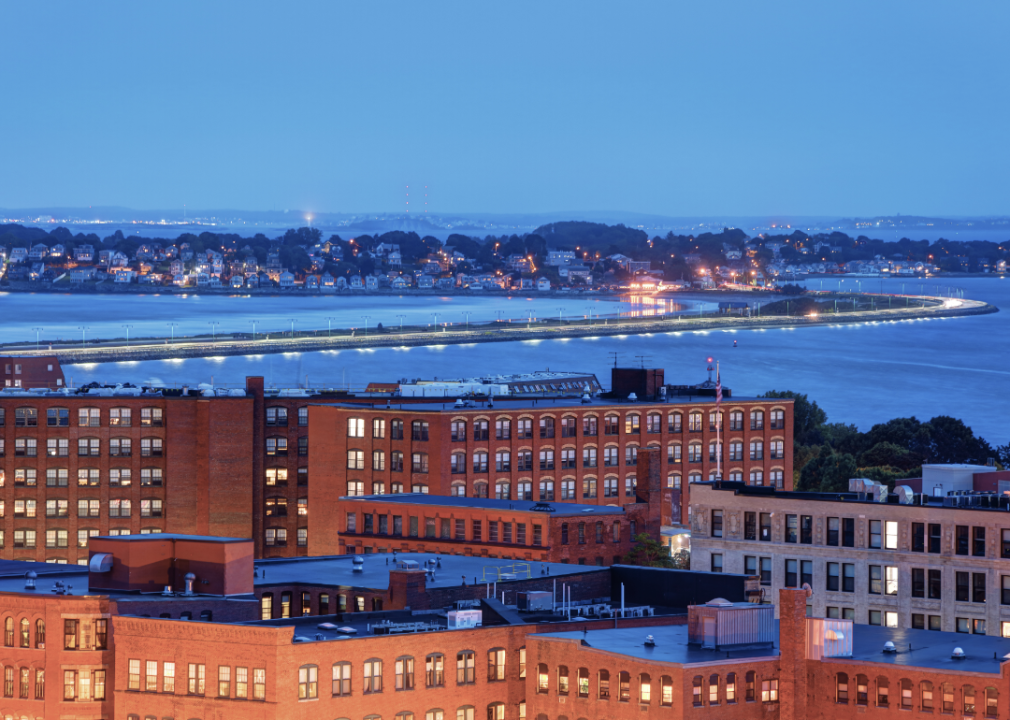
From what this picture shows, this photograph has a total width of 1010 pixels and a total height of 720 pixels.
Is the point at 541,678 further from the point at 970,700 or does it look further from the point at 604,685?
the point at 970,700

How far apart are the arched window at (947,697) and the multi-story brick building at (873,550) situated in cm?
1746

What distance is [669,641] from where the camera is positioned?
130 feet

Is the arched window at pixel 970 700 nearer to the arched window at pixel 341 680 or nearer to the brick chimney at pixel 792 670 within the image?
the brick chimney at pixel 792 670

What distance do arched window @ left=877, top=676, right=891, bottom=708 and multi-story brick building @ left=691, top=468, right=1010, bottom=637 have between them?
56.5 ft

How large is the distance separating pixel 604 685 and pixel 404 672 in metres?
4.04

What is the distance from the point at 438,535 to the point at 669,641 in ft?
80.6

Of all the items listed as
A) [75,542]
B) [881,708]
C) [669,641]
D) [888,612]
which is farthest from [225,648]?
[75,542]

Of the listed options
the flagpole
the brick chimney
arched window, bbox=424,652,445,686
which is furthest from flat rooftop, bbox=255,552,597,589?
the flagpole

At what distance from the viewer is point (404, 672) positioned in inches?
1503

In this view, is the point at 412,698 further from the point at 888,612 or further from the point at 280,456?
the point at 280,456

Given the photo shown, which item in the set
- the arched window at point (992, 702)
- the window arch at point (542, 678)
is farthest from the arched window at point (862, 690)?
the window arch at point (542, 678)

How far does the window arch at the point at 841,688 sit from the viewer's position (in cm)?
3762

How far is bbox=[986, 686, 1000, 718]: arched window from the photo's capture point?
118ft

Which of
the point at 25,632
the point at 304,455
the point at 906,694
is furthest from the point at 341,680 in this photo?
the point at 304,455
